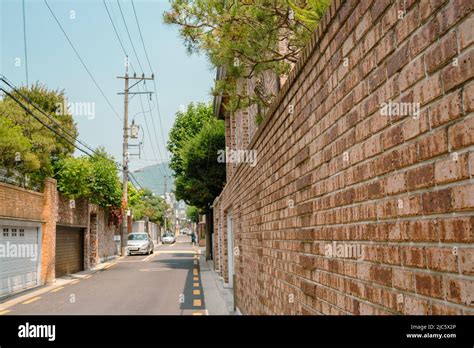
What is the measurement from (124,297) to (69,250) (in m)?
9.72

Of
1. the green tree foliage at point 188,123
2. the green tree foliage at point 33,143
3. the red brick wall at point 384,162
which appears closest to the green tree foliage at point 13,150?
the green tree foliage at point 33,143

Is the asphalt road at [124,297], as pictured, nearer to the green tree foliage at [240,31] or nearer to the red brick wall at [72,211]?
the red brick wall at [72,211]

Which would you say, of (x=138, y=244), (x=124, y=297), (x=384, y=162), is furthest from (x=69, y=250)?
(x=384, y=162)

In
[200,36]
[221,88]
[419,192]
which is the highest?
[200,36]

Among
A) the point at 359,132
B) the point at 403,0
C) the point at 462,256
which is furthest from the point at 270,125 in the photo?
the point at 462,256

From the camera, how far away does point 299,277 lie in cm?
377

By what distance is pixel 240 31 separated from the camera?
18.8ft

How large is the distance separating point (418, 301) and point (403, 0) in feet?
4.17

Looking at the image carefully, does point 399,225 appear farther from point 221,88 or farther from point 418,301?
point 221,88

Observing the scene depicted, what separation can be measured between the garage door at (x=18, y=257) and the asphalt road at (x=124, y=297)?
A: 1.07 metres

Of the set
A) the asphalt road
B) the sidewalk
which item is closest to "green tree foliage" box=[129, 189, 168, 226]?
the asphalt road

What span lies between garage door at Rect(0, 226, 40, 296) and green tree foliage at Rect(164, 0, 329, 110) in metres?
10.5

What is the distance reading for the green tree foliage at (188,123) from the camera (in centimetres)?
2972

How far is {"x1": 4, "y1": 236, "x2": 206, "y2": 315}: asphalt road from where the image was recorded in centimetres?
1087
